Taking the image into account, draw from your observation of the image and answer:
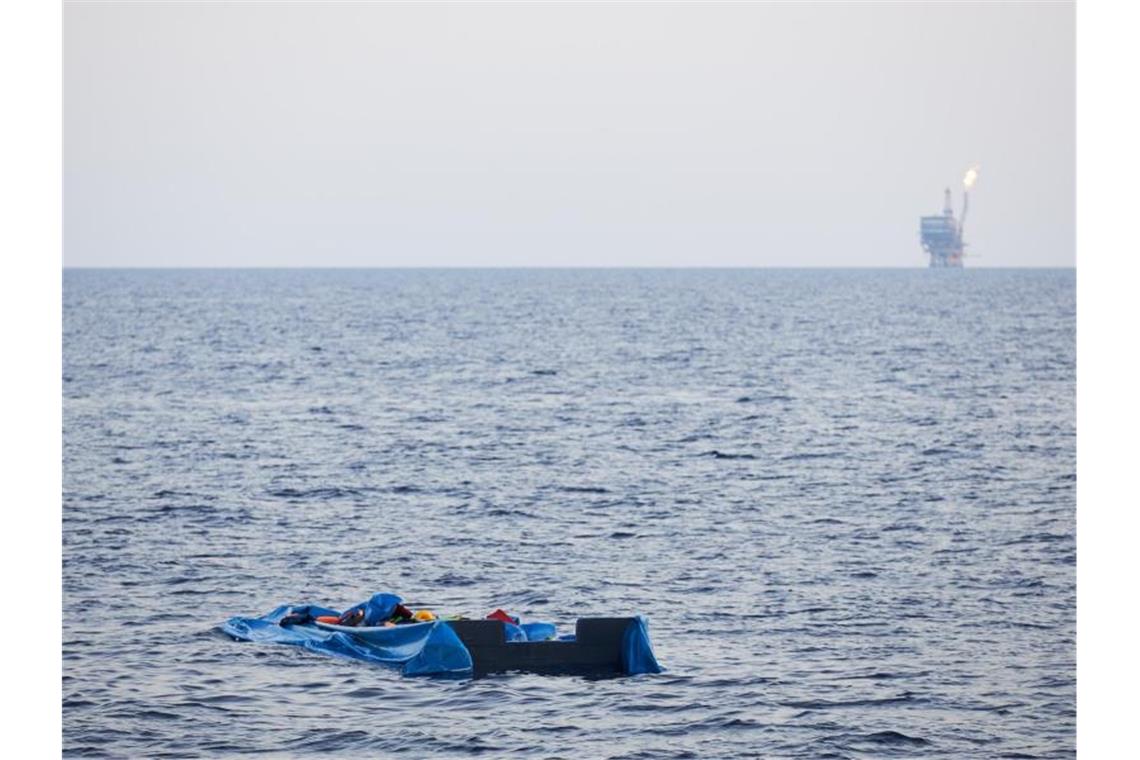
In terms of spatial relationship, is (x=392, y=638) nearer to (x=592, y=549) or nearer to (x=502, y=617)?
(x=502, y=617)

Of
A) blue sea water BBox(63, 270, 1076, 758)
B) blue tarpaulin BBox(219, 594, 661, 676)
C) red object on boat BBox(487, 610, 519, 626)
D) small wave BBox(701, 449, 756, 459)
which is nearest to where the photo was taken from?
blue sea water BBox(63, 270, 1076, 758)

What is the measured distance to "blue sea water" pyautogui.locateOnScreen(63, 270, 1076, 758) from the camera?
25.4 meters

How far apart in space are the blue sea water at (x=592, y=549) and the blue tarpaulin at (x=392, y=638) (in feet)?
1.58

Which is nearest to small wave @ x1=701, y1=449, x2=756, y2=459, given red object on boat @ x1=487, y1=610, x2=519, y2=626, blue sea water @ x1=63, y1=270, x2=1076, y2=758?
blue sea water @ x1=63, y1=270, x2=1076, y2=758

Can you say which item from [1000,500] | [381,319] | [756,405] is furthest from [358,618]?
[381,319]

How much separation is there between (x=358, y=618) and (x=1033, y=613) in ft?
42.4

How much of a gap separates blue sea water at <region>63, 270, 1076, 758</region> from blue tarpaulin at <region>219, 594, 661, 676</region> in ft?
1.58

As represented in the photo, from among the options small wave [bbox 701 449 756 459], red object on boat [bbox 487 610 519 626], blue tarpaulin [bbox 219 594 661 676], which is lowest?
blue tarpaulin [bbox 219 594 661 676]

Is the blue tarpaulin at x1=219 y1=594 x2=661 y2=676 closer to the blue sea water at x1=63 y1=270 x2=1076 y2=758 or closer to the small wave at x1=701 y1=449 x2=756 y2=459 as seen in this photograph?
the blue sea water at x1=63 y1=270 x2=1076 y2=758

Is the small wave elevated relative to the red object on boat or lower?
elevated

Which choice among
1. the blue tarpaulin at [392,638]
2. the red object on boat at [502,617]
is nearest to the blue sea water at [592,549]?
the blue tarpaulin at [392,638]
